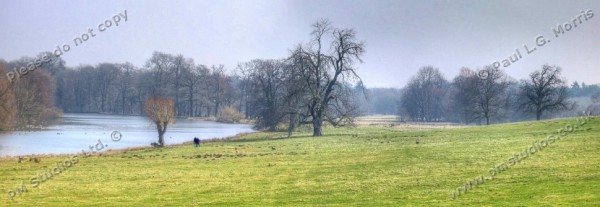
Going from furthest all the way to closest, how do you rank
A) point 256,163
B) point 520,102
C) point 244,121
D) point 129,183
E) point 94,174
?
point 244,121 < point 520,102 < point 256,163 < point 94,174 < point 129,183

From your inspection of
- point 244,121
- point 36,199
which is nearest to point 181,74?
point 244,121

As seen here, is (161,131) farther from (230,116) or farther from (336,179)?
(230,116)

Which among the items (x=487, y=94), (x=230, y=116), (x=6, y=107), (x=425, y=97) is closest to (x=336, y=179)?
(x=6, y=107)

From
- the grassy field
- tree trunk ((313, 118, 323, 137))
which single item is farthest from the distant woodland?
the grassy field

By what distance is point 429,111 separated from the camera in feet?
473

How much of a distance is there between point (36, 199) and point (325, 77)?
4767cm

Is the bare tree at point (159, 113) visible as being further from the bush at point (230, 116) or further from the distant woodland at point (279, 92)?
the bush at point (230, 116)

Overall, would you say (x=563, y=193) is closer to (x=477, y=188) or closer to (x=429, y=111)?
(x=477, y=188)

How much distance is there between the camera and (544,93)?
84.6 m

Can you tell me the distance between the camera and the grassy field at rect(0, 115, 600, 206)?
19.2 meters

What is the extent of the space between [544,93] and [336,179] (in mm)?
70974

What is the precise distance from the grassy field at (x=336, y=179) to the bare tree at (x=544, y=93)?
51.4 metres

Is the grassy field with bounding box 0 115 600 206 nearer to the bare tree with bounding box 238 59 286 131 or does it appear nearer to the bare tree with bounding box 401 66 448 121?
the bare tree with bounding box 238 59 286 131

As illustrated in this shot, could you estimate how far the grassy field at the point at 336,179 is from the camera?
19.2m
